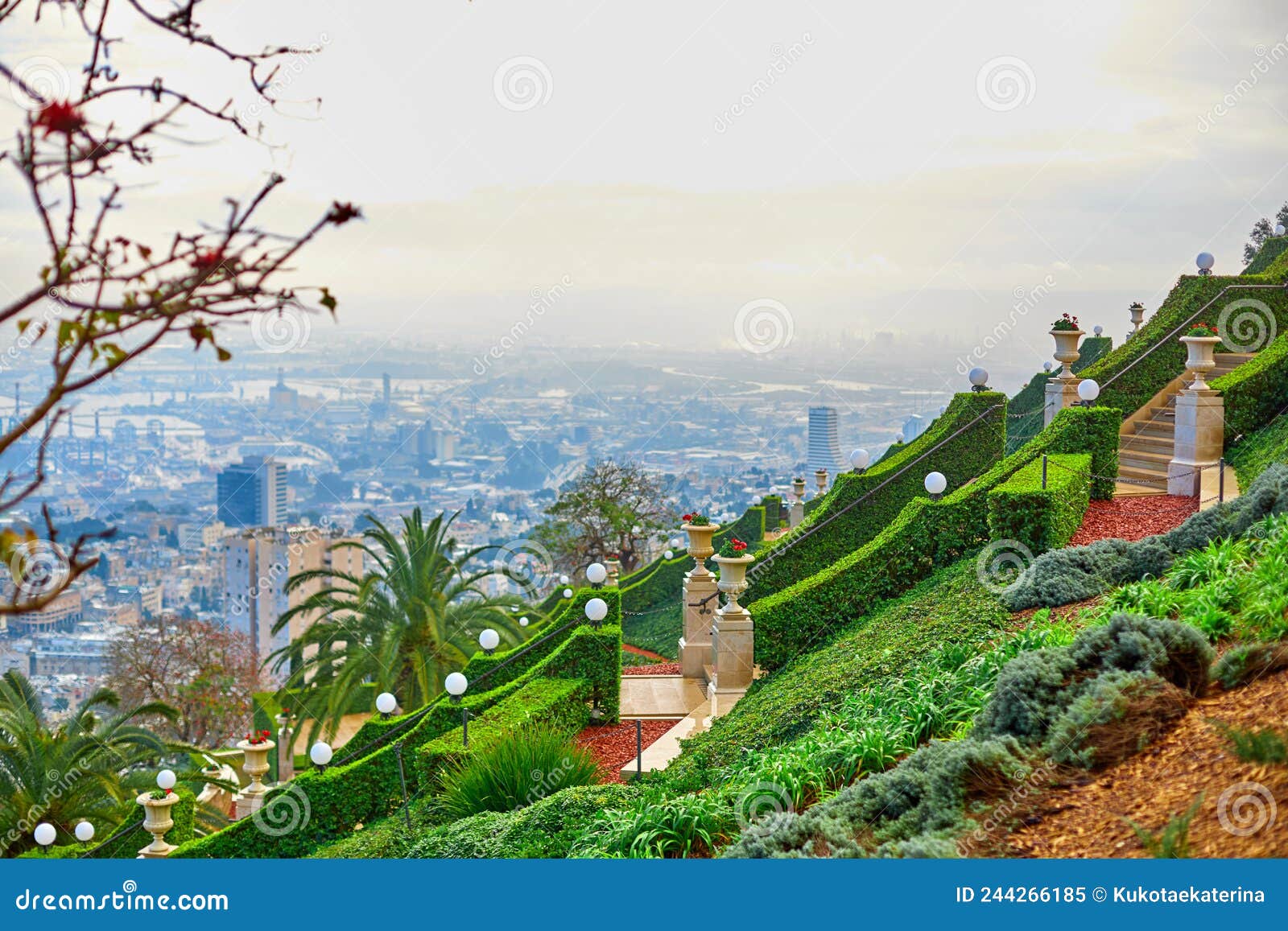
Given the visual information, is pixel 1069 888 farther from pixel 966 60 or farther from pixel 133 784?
pixel 966 60

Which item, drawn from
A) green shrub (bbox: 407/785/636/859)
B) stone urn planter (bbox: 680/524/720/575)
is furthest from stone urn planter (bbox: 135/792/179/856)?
stone urn planter (bbox: 680/524/720/575)

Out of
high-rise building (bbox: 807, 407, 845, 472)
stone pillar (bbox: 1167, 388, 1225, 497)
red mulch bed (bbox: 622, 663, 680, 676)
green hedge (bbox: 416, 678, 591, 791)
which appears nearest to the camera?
green hedge (bbox: 416, 678, 591, 791)

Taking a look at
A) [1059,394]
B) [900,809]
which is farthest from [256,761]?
[1059,394]

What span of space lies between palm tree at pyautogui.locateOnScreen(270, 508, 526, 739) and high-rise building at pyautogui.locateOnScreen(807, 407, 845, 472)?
1766 centimetres

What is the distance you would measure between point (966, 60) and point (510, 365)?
22234mm

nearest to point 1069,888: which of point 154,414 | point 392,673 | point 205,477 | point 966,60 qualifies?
point 392,673

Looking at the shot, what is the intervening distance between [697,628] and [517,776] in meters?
6.45

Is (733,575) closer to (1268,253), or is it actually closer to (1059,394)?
(1059,394)

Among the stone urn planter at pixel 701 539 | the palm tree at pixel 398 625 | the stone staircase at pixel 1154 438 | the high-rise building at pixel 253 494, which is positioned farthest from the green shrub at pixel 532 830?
the high-rise building at pixel 253 494

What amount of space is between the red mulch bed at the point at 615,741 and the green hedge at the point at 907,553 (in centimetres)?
136

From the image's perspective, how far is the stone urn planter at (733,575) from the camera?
11.9 meters

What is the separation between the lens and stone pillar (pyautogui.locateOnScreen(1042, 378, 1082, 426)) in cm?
1417

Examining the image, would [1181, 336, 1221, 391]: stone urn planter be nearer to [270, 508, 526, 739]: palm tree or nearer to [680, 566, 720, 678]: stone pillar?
[680, 566, 720, 678]: stone pillar

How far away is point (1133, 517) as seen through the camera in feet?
34.7
